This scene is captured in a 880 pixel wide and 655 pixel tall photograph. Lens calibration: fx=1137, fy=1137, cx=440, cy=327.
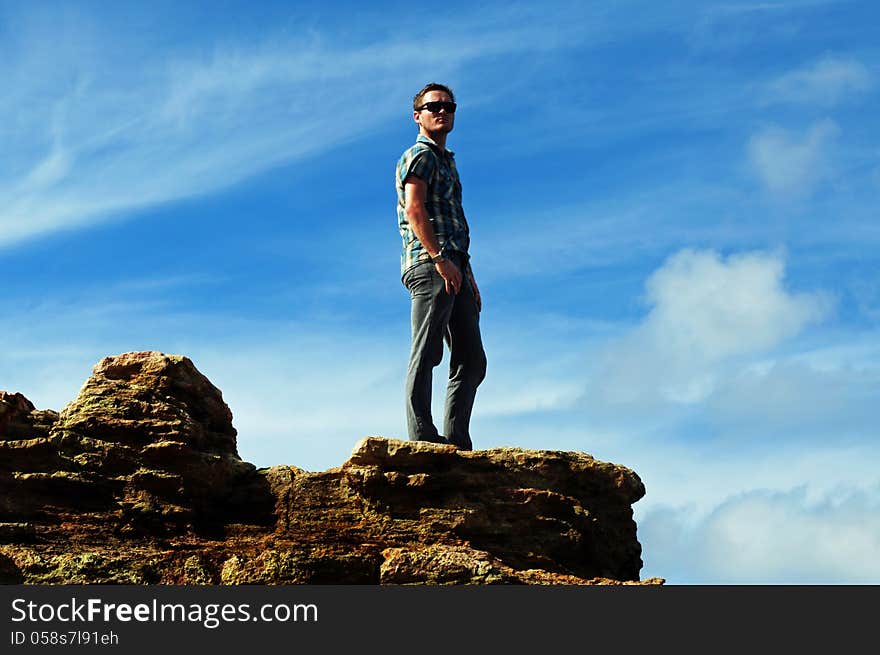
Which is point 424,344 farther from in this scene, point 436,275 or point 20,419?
point 20,419

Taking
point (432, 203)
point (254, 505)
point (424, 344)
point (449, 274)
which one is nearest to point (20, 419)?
point (254, 505)

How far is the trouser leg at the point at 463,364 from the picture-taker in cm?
1408

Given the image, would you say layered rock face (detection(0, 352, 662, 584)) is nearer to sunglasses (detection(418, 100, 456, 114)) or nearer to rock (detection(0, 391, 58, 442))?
rock (detection(0, 391, 58, 442))

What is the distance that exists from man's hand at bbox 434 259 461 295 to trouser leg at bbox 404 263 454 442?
7 centimetres

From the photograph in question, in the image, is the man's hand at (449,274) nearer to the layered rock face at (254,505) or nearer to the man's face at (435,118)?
the man's face at (435,118)

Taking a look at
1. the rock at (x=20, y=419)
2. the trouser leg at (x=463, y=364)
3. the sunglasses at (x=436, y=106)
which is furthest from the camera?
the sunglasses at (x=436, y=106)

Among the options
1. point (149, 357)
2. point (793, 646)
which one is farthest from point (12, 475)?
point (793, 646)

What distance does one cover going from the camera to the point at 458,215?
46.4 ft

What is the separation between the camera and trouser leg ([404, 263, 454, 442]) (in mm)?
13578

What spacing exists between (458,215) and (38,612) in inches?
265

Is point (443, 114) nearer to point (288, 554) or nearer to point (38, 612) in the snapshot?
point (288, 554)

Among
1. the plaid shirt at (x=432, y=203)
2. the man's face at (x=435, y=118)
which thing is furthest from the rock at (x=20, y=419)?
the man's face at (x=435, y=118)

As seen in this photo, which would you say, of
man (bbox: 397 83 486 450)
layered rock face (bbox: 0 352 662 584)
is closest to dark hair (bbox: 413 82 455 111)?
man (bbox: 397 83 486 450)

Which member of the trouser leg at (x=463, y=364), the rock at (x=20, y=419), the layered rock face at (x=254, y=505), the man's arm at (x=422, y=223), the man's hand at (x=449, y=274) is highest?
the man's arm at (x=422, y=223)
